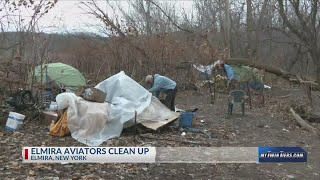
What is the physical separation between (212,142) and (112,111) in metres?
2.03

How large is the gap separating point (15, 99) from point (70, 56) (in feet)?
31.4

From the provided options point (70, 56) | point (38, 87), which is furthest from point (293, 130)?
point (70, 56)

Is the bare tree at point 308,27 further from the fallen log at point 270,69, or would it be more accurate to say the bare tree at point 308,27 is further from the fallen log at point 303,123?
the fallen log at point 303,123

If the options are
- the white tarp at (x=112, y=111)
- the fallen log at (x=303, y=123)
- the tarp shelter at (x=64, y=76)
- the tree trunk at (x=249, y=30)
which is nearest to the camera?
the white tarp at (x=112, y=111)

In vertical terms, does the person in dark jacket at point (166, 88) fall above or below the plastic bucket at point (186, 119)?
above


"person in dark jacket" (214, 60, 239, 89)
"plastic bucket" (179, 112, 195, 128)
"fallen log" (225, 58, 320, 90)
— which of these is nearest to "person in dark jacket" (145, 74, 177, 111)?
"plastic bucket" (179, 112, 195, 128)

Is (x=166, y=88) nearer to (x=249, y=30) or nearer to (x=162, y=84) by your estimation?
(x=162, y=84)

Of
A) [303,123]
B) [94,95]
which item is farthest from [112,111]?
[303,123]

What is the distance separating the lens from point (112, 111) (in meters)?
8.34

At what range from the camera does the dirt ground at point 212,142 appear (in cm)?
564

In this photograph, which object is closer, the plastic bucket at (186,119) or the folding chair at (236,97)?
the plastic bucket at (186,119)

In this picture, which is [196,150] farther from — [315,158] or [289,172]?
[315,158]

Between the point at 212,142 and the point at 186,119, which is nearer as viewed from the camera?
the point at 212,142

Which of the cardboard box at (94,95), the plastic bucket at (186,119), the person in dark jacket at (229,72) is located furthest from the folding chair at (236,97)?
the person in dark jacket at (229,72)
